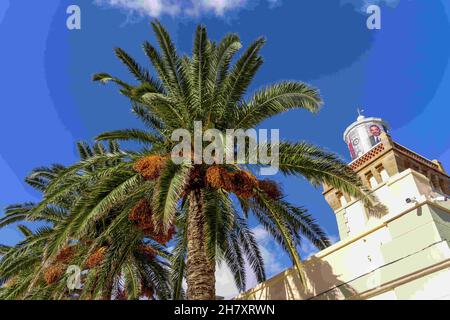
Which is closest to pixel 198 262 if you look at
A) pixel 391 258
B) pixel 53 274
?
pixel 391 258

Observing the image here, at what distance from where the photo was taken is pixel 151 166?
9.76m

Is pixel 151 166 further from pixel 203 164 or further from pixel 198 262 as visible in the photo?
pixel 198 262

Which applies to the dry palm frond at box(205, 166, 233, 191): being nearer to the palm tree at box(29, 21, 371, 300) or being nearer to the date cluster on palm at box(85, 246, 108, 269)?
the palm tree at box(29, 21, 371, 300)

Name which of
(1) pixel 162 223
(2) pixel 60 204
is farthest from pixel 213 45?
(2) pixel 60 204

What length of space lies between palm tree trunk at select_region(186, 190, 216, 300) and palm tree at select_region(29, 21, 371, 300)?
0.02 metres

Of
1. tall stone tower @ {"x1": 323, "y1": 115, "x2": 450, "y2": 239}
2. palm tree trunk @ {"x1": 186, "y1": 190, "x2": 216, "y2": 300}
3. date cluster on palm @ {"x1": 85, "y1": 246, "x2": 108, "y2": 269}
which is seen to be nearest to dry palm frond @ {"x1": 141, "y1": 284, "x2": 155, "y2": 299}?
date cluster on palm @ {"x1": 85, "y1": 246, "x2": 108, "y2": 269}

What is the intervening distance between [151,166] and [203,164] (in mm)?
1408

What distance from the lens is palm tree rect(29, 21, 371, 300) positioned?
32.6 ft

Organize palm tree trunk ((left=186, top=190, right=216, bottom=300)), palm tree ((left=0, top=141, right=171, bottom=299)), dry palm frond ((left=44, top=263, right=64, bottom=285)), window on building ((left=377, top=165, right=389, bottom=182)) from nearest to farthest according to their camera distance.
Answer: palm tree trunk ((left=186, top=190, right=216, bottom=300))
palm tree ((left=0, top=141, right=171, bottom=299))
dry palm frond ((left=44, top=263, right=64, bottom=285))
window on building ((left=377, top=165, right=389, bottom=182))

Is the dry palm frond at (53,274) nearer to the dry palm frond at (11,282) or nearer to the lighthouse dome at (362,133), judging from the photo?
the dry palm frond at (11,282)

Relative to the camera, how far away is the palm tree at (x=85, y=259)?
466 inches

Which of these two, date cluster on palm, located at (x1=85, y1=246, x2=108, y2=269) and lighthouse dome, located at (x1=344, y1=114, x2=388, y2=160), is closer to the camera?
date cluster on palm, located at (x1=85, y1=246, x2=108, y2=269)
